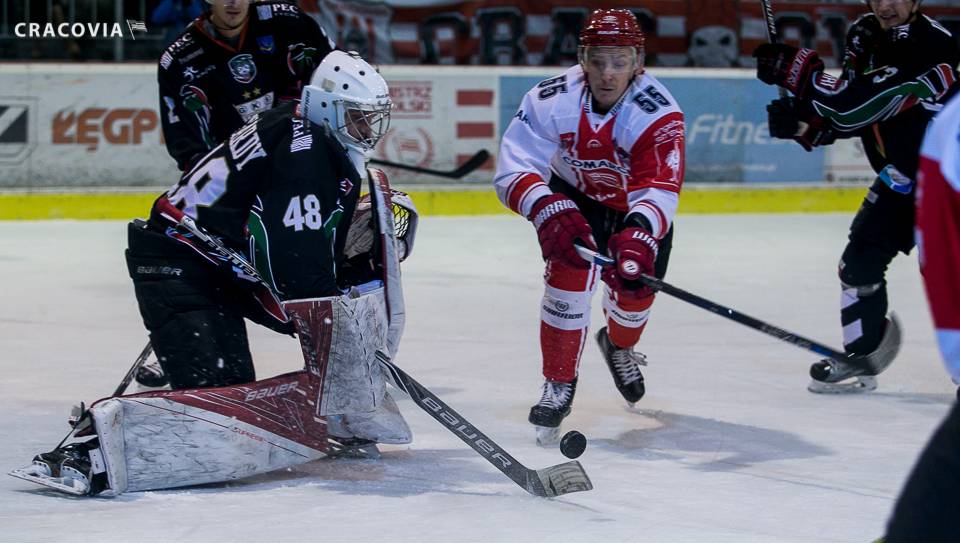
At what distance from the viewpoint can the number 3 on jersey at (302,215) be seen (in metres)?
2.71

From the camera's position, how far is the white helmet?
2.83 metres

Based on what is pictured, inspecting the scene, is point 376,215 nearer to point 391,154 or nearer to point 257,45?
point 257,45

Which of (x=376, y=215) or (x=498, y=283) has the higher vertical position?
(x=376, y=215)

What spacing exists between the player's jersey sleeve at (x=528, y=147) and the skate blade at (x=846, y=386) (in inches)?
42.0

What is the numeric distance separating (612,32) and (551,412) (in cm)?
85

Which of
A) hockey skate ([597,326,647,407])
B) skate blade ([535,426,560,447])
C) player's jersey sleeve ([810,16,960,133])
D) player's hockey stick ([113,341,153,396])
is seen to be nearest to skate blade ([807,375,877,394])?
hockey skate ([597,326,647,407])

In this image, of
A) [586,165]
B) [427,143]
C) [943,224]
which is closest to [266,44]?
[586,165]

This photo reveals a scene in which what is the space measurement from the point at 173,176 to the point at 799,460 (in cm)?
447

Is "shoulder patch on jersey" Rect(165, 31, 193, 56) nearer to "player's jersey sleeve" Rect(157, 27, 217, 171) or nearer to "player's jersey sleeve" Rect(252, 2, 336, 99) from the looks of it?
"player's jersey sleeve" Rect(157, 27, 217, 171)

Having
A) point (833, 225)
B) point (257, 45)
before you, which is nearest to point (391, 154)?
point (833, 225)

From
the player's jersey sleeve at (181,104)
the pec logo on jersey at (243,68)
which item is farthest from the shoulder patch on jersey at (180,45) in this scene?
the pec logo on jersey at (243,68)

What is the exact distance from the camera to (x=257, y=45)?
383cm

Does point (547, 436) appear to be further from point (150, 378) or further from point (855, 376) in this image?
point (150, 378)

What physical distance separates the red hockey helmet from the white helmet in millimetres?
528
